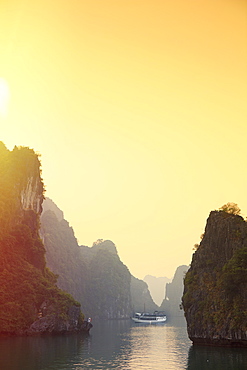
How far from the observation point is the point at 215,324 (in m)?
53.3

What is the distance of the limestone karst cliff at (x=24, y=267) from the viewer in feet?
236

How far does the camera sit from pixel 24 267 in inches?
3132

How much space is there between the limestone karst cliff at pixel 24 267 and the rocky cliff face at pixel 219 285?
107 feet

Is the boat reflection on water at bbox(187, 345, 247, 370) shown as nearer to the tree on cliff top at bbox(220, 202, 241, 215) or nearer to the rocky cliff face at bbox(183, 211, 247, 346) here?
the rocky cliff face at bbox(183, 211, 247, 346)

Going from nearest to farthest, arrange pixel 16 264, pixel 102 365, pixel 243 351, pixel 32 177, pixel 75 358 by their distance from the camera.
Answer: pixel 102 365, pixel 75 358, pixel 243 351, pixel 16 264, pixel 32 177

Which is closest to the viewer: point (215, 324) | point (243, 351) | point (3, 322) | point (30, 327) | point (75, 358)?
point (75, 358)

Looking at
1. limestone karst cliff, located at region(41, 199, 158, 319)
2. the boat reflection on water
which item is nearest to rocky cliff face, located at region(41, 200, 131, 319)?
limestone karst cliff, located at region(41, 199, 158, 319)

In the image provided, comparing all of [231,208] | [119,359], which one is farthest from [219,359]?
[231,208]

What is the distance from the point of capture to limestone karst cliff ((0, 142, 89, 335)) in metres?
72.0

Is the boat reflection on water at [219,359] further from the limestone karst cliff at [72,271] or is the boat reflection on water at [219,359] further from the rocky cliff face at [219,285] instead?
the limestone karst cliff at [72,271]

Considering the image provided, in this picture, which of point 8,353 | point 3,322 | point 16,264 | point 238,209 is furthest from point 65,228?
point 8,353

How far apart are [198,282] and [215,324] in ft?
32.2

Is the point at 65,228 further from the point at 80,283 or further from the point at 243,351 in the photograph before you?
the point at 243,351

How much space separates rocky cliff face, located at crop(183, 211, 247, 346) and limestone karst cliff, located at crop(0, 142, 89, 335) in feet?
107
